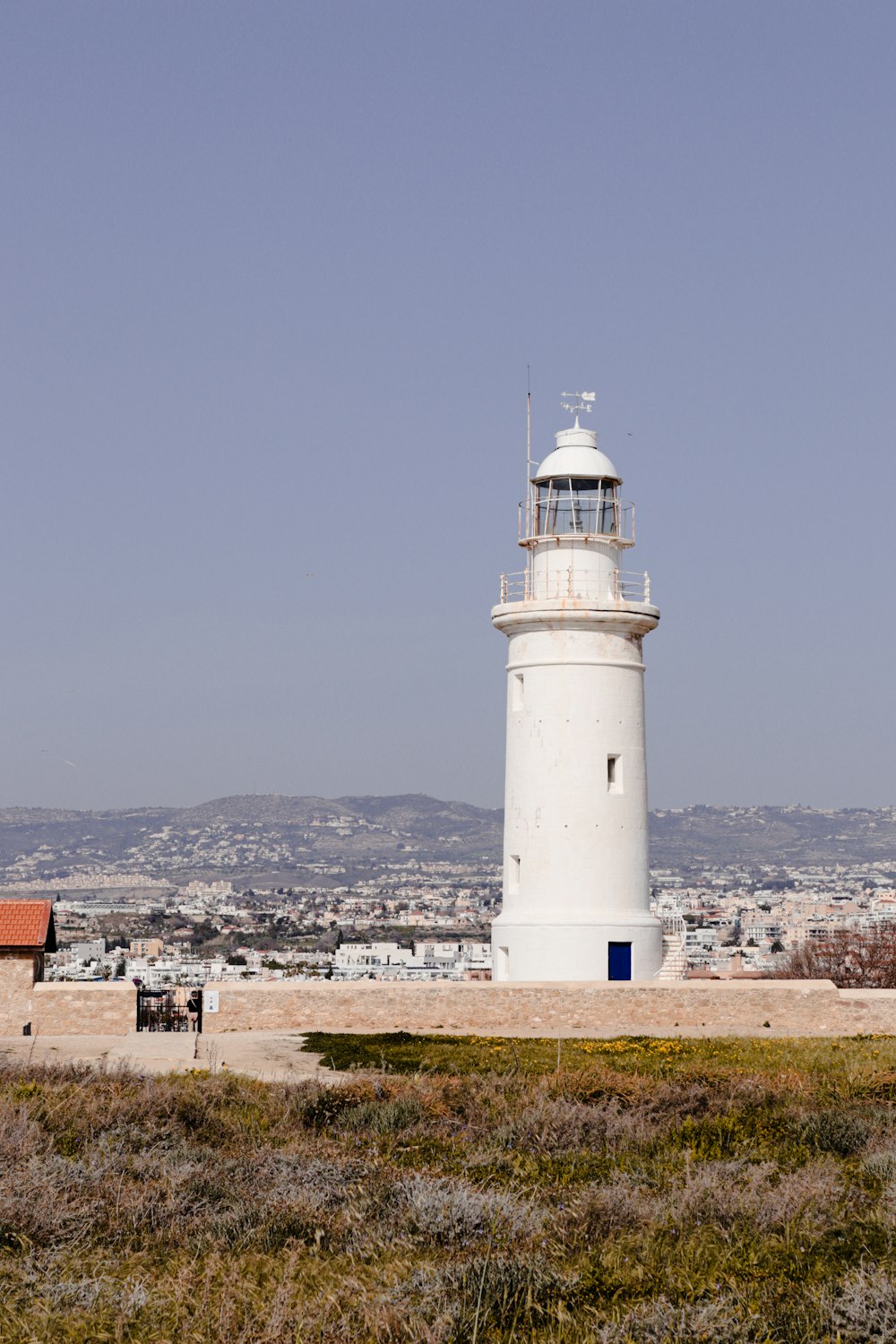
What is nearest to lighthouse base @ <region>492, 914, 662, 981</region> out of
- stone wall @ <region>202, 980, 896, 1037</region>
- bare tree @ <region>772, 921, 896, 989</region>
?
stone wall @ <region>202, 980, 896, 1037</region>

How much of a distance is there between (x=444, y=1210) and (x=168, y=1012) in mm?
13043

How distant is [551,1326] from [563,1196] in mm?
2158

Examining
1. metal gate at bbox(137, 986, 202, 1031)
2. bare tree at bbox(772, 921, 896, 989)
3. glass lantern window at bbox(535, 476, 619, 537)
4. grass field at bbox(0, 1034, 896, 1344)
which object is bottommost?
grass field at bbox(0, 1034, 896, 1344)

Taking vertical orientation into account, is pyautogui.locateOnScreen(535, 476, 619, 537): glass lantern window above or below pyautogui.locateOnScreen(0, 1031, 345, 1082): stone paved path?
above

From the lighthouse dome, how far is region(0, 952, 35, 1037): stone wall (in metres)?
11.1

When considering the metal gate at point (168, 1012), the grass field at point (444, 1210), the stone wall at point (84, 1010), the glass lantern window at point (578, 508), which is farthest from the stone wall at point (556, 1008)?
the glass lantern window at point (578, 508)

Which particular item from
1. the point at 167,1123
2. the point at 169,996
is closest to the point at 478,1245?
the point at 167,1123

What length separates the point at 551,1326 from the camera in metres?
7.07

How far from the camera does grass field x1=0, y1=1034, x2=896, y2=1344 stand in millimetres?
7039

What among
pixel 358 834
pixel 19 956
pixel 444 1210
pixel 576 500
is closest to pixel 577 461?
pixel 576 500

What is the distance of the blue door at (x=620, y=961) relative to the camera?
24.4 meters

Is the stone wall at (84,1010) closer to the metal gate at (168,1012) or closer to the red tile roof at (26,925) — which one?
the metal gate at (168,1012)

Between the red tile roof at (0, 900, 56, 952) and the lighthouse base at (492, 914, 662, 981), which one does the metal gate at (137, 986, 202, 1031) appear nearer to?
the red tile roof at (0, 900, 56, 952)

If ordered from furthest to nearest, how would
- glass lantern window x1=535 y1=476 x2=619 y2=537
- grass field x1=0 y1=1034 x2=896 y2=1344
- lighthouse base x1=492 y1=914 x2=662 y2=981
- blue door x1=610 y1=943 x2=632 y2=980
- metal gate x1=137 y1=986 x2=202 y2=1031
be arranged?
glass lantern window x1=535 y1=476 x2=619 y2=537 < blue door x1=610 y1=943 x2=632 y2=980 < lighthouse base x1=492 y1=914 x2=662 y2=981 < metal gate x1=137 y1=986 x2=202 y2=1031 < grass field x1=0 y1=1034 x2=896 y2=1344
